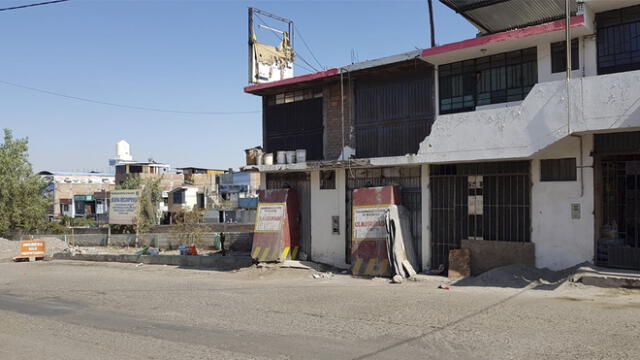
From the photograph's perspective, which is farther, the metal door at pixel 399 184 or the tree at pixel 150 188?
the tree at pixel 150 188

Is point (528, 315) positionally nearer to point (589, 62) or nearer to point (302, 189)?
point (589, 62)

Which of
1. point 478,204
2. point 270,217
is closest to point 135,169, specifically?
point 270,217

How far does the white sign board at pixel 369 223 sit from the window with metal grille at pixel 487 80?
150 inches

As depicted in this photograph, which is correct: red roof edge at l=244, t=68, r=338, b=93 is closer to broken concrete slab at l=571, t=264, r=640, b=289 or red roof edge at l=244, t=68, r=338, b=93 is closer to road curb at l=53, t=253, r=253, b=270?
road curb at l=53, t=253, r=253, b=270

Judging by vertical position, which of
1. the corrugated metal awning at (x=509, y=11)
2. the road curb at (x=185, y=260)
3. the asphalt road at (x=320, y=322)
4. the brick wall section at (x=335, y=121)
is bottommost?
the road curb at (x=185, y=260)

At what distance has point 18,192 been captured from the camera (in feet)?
113

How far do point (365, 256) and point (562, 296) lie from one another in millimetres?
6493

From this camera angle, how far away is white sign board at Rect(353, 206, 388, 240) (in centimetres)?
1614

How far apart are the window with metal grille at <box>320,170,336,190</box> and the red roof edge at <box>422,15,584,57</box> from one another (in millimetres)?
5419

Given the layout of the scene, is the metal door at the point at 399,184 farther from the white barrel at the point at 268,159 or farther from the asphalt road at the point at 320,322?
the white barrel at the point at 268,159

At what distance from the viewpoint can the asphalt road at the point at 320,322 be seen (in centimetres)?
759

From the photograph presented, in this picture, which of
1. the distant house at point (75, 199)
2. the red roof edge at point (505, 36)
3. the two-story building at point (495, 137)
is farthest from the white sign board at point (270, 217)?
the distant house at point (75, 199)

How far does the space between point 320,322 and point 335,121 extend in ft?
33.0

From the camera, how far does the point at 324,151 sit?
61.4ft
